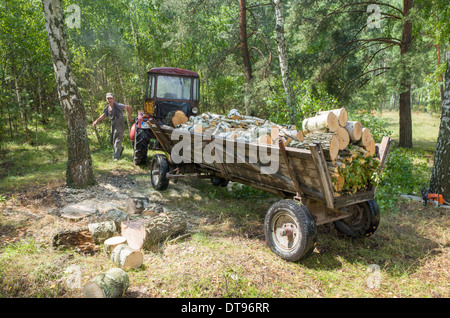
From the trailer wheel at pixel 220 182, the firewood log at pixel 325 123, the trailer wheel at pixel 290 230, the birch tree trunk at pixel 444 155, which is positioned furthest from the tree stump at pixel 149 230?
the birch tree trunk at pixel 444 155

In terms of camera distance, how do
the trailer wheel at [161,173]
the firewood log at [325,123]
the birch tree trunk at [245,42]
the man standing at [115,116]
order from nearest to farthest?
the firewood log at [325,123] < the trailer wheel at [161,173] < the man standing at [115,116] < the birch tree trunk at [245,42]

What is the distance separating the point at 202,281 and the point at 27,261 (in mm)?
1958

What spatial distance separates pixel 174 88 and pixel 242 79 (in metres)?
11.7

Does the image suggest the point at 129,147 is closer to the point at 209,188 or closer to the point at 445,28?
the point at 209,188

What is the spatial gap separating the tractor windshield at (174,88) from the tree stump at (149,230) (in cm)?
420

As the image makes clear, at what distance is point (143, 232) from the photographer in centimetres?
362

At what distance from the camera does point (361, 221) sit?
3.97 m

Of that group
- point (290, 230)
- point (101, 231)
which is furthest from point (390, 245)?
point (101, 231)

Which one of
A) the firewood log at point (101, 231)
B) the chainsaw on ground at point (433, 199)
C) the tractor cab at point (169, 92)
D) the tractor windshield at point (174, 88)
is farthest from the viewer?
the tractor windshield at point (174, 88)

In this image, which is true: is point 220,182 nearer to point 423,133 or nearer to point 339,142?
point 339,142

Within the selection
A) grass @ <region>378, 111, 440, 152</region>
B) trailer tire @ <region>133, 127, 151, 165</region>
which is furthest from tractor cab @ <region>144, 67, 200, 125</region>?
grass @ <region>378, 111, 440, 152</region>

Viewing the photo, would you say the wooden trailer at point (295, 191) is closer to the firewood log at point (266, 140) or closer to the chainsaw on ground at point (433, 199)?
the firewood log at point (266, 140)

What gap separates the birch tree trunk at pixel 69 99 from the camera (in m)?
5.29
